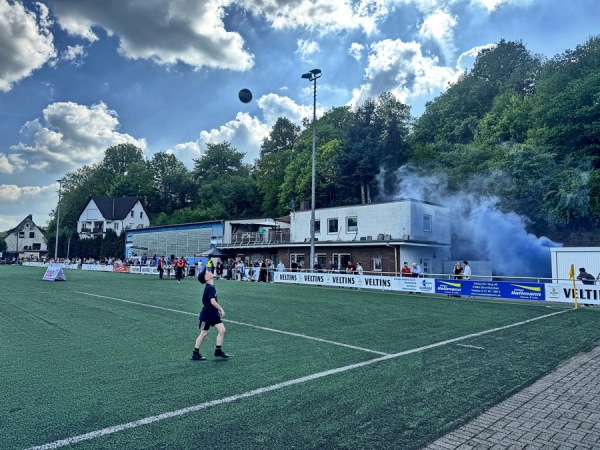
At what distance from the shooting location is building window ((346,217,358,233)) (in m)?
32.9

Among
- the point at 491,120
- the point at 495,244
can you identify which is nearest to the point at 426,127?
the point at 491,120

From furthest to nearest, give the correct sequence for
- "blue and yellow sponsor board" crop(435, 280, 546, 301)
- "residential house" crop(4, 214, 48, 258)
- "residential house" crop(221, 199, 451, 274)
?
"residential house" crop(4, 214, 48, 258) → "residential house" crop(221, 199, 451, 274) → "blue and yellow sponsor board" crop(435, 280, 546, 301)

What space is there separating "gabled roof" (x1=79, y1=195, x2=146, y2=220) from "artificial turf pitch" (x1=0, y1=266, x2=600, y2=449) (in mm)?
71424

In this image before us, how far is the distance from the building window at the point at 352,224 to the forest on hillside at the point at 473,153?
11470mm

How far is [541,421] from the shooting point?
476 cm

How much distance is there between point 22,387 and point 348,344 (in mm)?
5780

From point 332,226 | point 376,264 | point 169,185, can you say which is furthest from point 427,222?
point 169,185

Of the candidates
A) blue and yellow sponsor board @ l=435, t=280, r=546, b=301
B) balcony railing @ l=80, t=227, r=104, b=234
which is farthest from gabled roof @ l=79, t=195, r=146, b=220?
blue and yellow sponsor board @ l=435, t=280, r=546, b=301

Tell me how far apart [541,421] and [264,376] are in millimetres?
3737

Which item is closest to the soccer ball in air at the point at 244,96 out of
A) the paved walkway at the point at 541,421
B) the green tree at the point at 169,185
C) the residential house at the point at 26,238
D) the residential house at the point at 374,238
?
the residential house at the point at 374,238

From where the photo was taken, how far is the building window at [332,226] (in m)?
34.3

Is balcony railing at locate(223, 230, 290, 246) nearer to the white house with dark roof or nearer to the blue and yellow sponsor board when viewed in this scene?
the blue and yellow sponsor board

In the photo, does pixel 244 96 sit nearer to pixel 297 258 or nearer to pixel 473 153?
pixel 297 258

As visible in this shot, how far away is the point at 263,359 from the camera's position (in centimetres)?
736
